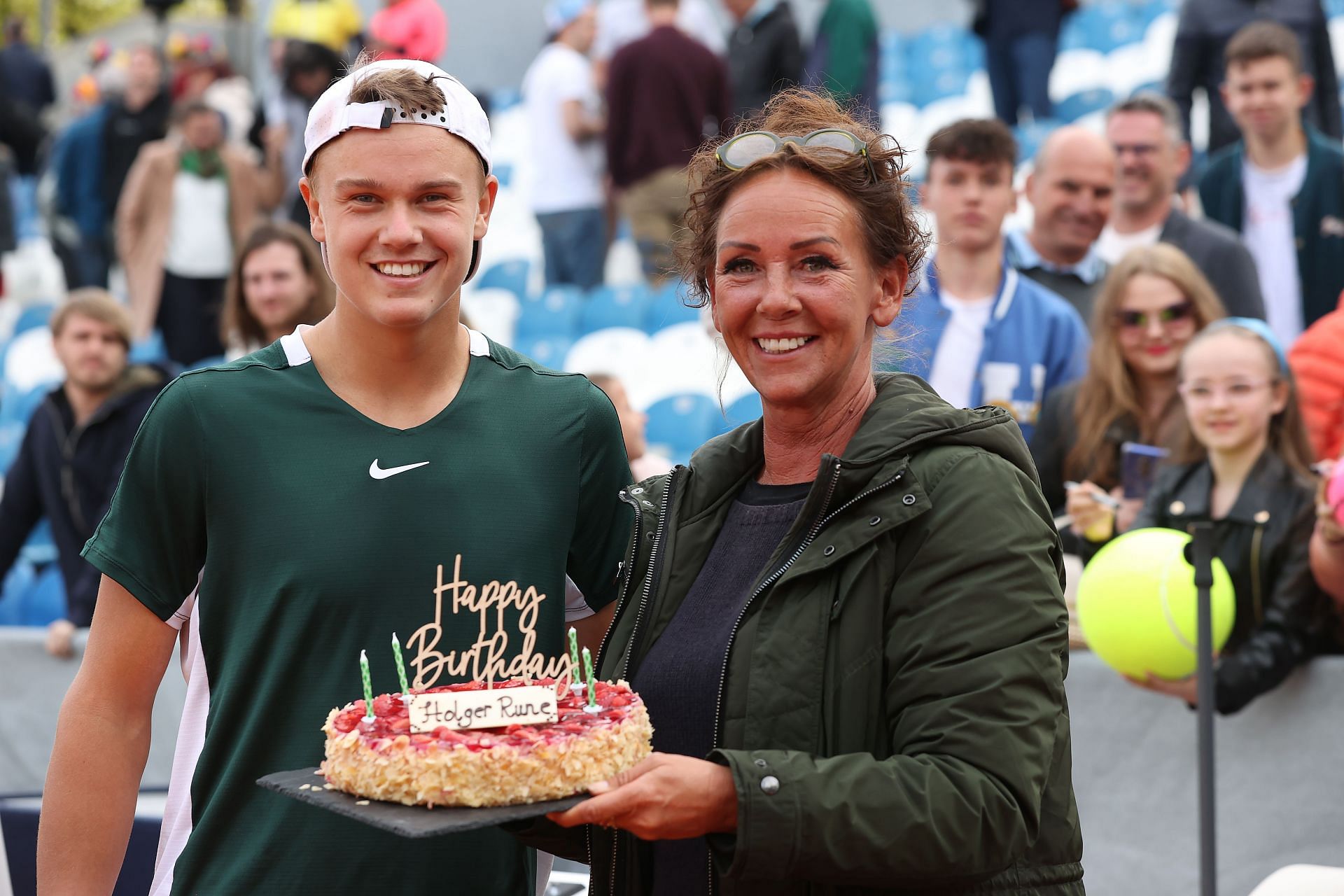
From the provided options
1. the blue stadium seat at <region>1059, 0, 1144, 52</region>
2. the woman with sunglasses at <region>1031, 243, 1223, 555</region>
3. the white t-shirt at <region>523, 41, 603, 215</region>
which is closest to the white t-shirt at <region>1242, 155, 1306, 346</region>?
the woman with sunglasses at <region>1031, 243, 1223, 555</region>

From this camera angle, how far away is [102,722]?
96.1 inches

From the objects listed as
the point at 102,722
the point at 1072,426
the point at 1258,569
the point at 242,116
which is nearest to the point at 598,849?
the point at 102,722

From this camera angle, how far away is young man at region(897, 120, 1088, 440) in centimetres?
579

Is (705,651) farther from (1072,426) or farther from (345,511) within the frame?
(1072,426)

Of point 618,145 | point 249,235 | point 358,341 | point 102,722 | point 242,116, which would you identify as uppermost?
point 242,116

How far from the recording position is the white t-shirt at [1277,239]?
7.31 meters

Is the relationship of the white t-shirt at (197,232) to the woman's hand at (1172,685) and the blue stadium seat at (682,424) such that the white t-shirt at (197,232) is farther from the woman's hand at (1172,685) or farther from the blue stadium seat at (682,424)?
the woman's hand at (1172,685)

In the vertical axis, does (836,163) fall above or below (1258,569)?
above

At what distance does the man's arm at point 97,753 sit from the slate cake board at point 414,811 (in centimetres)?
46

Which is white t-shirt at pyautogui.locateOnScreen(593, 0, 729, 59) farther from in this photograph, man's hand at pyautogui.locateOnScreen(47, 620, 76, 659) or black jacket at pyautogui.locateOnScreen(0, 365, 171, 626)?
man's hand at pyautogui.locateOnScreen(47, 620, 76, 659)

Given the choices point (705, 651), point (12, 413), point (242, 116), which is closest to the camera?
point (705, 651)

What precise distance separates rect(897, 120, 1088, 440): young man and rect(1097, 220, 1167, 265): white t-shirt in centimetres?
109

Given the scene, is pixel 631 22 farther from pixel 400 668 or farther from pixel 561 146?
pixel 400 668

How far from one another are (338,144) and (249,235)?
4.19 meters
